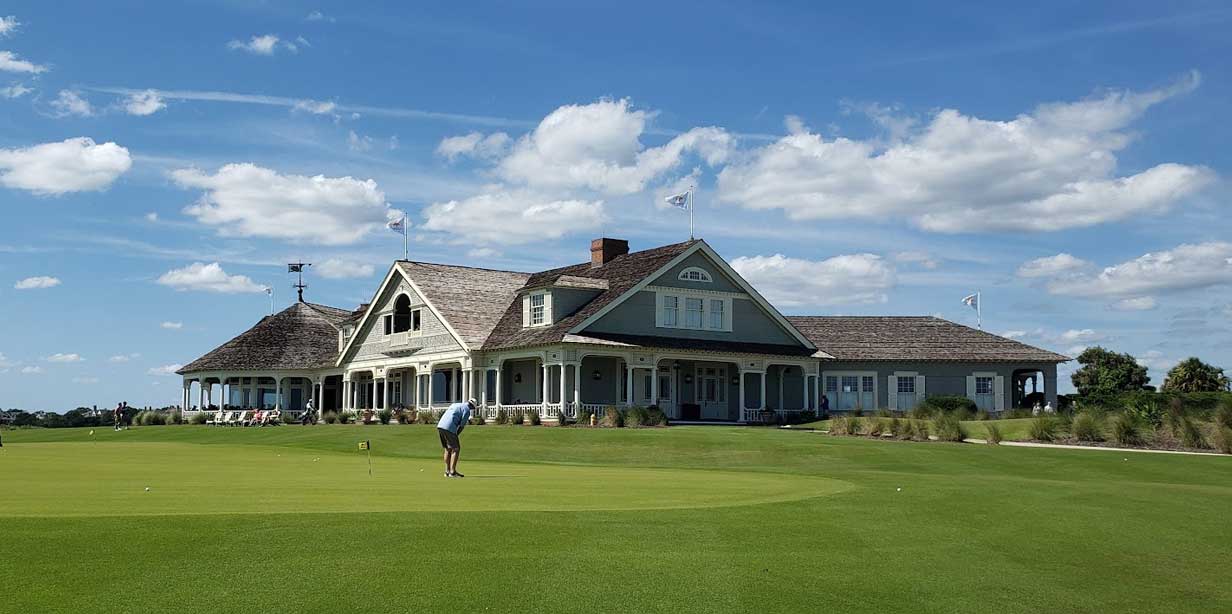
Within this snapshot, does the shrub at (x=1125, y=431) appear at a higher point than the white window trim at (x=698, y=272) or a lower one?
lower

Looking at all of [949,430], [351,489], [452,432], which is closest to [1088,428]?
[949,430]

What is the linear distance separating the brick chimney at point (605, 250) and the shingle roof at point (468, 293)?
4065 mm

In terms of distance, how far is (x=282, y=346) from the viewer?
67750 millimetres

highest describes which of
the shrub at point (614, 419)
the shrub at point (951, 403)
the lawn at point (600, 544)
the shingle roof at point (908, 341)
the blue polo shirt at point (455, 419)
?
the shingle roof at point (908, 341)

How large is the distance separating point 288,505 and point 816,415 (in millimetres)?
39363

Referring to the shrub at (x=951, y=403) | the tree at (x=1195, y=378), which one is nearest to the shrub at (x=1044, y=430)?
the shrub at (x=951, y=403)

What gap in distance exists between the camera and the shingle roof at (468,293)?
5116 centimetres

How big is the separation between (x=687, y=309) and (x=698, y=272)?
1.67 meters

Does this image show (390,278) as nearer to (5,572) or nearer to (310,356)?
(310,356)

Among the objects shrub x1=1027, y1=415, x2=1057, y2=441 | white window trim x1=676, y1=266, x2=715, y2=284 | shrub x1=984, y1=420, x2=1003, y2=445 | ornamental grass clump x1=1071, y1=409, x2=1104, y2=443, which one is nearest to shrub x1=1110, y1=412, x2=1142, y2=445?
ornamental grass clump x1=1071, y1=409, x2=1104, y2=443

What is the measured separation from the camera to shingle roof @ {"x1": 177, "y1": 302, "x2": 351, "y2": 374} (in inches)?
2613

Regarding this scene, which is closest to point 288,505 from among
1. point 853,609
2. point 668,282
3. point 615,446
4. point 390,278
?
point 853,609

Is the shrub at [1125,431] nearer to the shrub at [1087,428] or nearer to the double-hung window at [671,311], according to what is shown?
the shrub at [1087,428]

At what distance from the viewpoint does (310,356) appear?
67375mm
